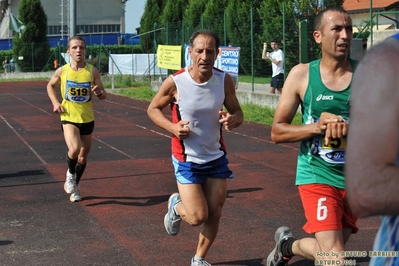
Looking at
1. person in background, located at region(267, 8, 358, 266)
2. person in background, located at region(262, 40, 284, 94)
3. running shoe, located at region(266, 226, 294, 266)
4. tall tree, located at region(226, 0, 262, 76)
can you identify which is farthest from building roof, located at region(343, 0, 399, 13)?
person in background, located at region(267, 8, 358, 266)

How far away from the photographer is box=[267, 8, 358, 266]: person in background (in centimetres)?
499

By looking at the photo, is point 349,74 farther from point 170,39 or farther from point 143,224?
point 170,39

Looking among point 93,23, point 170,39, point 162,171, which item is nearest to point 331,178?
point 162,171

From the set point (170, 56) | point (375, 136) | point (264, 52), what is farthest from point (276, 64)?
point (375, 136)

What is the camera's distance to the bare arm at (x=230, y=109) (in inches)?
249

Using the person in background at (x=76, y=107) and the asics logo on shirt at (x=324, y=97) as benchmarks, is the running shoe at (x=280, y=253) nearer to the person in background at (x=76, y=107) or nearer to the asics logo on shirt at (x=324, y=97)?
the asics logo on shirt at (x=324, y=97)

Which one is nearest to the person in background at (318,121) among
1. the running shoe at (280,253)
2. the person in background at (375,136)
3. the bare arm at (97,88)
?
the running shoe at (280,253)

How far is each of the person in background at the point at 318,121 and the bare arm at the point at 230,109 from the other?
1184 millimetres

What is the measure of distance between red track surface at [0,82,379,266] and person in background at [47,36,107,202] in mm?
430

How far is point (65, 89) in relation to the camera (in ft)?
32.2

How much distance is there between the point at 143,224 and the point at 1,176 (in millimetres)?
4167

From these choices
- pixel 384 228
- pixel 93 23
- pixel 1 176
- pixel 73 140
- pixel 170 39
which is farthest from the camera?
pixel 93 23

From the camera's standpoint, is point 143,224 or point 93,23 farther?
point 93,23

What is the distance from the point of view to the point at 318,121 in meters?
5.07
